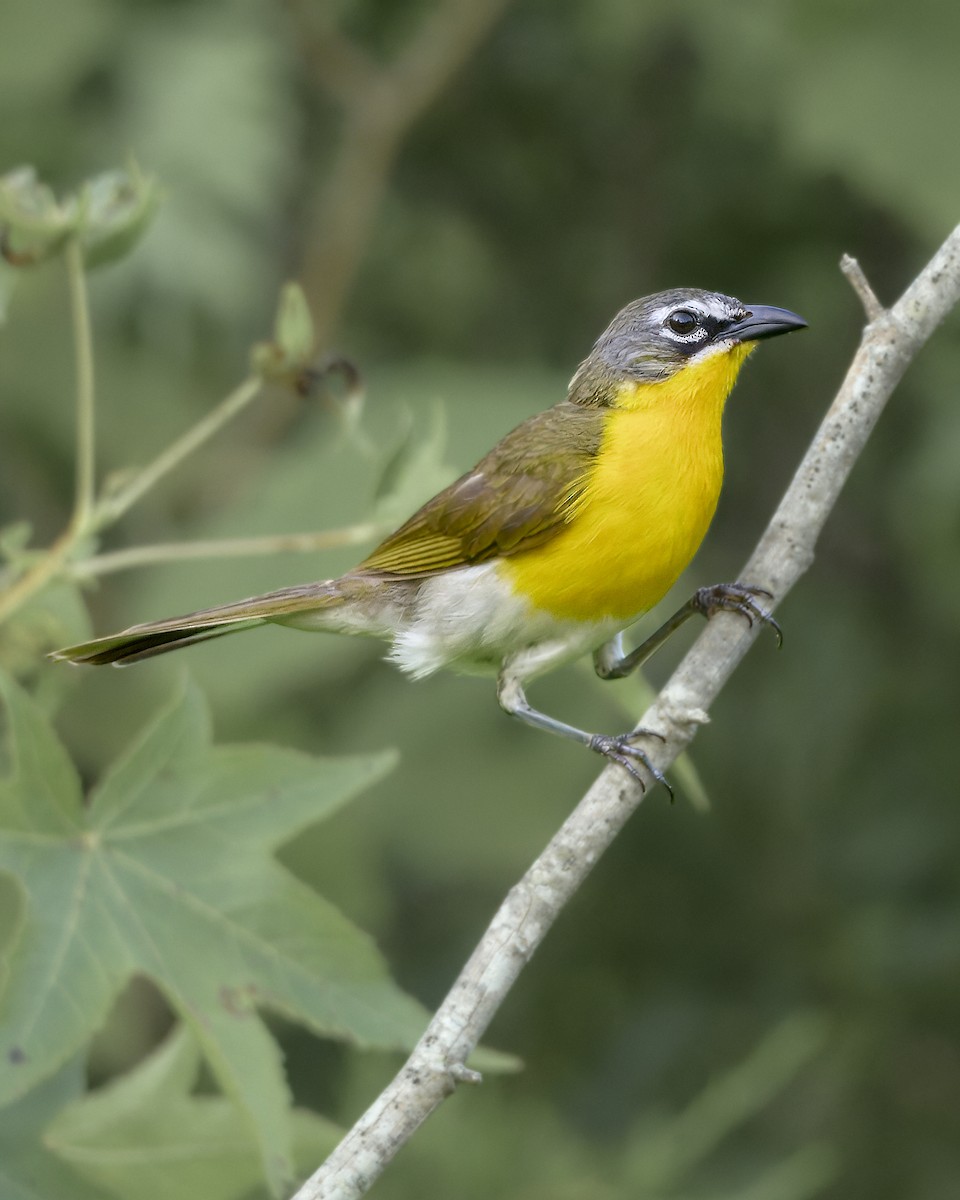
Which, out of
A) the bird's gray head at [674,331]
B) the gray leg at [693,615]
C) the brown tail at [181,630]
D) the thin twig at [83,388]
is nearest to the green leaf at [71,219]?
the thin twig at [83,388]

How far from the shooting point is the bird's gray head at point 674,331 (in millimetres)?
3678

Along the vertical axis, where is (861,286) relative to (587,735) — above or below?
above

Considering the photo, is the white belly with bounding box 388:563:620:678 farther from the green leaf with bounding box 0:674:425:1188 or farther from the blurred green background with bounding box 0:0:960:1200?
the blurred green background with bounding box 0:0:960:1200

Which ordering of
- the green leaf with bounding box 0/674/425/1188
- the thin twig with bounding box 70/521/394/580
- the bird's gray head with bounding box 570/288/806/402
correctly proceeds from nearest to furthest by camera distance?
1. the green leaf with bounding box 0/674/425/1188
2. the thin twig with bounding box 70/521/394/580
3. the bird's gray head with bounding box 570/288/806/402

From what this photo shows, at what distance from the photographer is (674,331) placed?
12.4 feet

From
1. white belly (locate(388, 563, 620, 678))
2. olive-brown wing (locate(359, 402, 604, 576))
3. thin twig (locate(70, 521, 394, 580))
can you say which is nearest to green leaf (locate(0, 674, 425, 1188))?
thin twig (locate(70, 521, 394, 580))

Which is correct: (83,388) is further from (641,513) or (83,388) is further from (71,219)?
(641,513)

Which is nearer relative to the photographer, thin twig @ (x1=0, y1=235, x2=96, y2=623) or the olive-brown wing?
thin twig @ (x1=0, y1=235, x2=96, y2=623)

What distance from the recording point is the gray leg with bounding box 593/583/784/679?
332 centimetres

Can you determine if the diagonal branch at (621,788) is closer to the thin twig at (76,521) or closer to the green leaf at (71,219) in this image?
the thin twig at (76,521)

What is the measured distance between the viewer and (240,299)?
247 inches

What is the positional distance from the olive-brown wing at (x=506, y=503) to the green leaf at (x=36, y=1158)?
1394 mm

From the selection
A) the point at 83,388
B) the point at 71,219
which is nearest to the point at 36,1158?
the point at 83,388

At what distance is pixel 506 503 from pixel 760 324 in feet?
2.31
